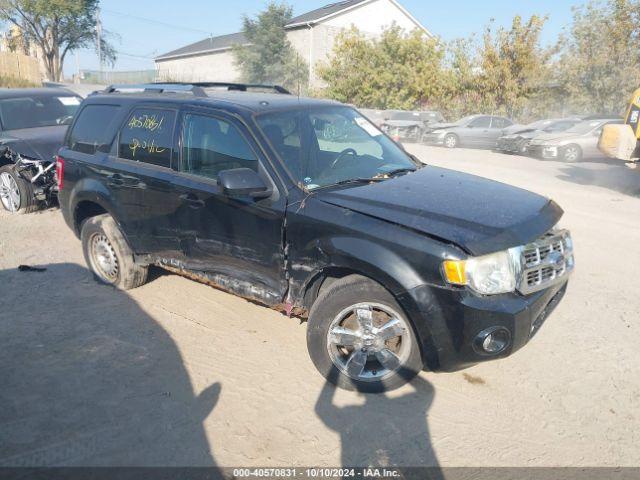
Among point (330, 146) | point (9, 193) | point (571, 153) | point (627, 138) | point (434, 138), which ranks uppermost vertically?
point (330, 146)

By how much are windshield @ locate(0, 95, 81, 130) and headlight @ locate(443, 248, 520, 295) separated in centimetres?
816

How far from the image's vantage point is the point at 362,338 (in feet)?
11.3

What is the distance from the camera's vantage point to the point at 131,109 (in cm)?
485

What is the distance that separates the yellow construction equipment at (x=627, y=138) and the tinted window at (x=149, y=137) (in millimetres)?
9499

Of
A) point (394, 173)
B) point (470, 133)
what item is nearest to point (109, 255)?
point (394, 173)

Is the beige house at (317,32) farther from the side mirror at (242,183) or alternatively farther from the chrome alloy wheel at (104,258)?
the side mirror at (242,183)

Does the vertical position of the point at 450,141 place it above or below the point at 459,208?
below

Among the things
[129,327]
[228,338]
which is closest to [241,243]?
[228,338]

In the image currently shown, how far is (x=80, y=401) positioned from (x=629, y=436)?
3457 millimetres

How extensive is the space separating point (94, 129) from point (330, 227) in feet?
10.4

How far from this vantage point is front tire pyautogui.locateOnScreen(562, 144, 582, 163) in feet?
53.5

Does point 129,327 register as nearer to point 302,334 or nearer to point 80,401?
point 80,401

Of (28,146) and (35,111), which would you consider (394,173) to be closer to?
(28,146)

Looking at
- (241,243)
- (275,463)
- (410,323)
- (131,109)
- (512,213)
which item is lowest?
(275,463)
